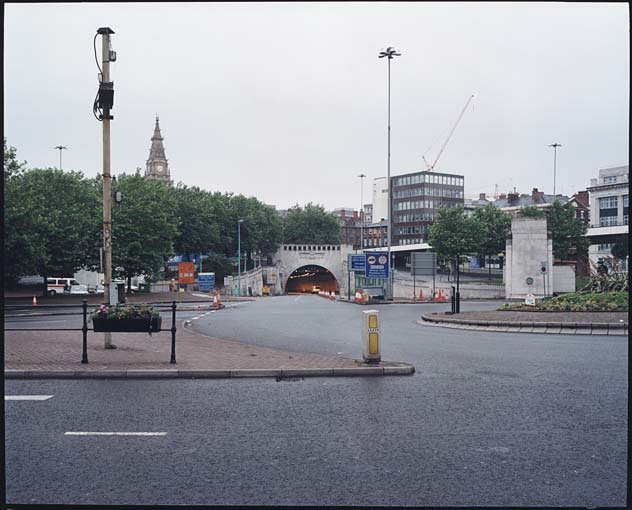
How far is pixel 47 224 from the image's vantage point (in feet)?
117

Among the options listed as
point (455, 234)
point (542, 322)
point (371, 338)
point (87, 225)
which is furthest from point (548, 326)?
point (455, 234)

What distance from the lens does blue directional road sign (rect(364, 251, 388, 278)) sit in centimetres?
4216

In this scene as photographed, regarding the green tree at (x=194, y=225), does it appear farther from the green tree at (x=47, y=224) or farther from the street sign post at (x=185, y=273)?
the green tree at (x=47, y=224)

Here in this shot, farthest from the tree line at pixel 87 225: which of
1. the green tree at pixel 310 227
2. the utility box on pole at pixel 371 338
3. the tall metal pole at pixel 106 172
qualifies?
the green tree at pixel 310 227

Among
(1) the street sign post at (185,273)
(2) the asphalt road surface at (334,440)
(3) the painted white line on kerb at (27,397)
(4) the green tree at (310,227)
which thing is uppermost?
(4) the green tree at (310,227)

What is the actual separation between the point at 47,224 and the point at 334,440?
33940 millimetres

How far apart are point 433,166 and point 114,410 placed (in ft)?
600

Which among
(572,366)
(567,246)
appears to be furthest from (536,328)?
(567,246)

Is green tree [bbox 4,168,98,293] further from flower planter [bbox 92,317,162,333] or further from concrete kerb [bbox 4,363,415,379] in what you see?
concrete kerb [bbox 4,363,415,379]

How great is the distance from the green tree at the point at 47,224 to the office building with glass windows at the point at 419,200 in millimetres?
81327

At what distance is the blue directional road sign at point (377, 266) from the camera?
138 feet

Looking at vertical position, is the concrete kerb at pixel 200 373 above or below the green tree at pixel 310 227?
below

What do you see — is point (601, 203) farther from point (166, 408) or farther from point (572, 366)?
point (166, 408)

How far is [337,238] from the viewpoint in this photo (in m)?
128
